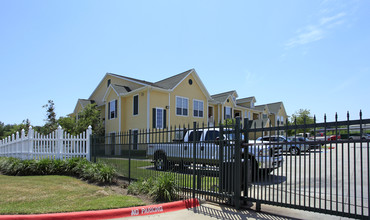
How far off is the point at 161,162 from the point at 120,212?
2.18 meters

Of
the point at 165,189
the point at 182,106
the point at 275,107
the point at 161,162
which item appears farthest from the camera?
the point at 275,107

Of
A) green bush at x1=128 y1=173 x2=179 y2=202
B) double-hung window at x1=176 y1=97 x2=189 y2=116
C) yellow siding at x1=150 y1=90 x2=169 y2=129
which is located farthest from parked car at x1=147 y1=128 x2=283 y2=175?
double-hung window at x1=176 y1=97 x2=189 y2=116

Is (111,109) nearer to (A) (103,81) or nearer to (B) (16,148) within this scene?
(A) (103,81)

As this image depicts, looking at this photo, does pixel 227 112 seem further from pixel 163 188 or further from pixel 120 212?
pixel 120 212

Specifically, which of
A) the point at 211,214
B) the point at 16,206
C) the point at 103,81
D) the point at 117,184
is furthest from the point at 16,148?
the point at 103,81

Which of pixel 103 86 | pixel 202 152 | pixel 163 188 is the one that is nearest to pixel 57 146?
pixel 163 188

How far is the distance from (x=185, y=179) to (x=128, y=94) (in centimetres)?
1919

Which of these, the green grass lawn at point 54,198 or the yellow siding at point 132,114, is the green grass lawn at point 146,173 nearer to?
the green grass lawn at point 54,198

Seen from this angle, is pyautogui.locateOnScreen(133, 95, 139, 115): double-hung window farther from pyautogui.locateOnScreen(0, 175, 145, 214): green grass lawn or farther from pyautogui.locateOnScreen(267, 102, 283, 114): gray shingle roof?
pyautogui.locateOnScreen(267, 102, 283, 114): gray shingle roof

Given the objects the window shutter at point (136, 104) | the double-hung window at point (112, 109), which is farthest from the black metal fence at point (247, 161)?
the double-hung window at point (112, 109)

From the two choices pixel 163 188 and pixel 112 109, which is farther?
pixel 112 109

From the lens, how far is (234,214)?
564 cm

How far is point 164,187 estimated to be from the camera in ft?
22.5

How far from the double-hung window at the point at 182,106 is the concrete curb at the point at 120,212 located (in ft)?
63.7
